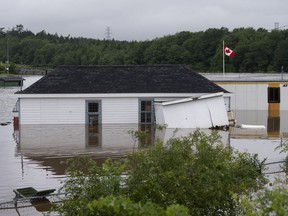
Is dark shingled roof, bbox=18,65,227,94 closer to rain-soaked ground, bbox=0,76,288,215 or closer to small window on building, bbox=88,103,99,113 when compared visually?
small window on building, bbox=88,103,99,113

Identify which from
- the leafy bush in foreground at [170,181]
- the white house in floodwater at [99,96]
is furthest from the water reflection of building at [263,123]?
the leafy bush in foreground at [170,181]

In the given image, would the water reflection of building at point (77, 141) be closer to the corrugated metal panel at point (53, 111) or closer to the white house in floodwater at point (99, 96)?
the corrugated metal panel at point (53, 111)

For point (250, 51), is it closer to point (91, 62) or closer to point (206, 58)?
point (206, 58)

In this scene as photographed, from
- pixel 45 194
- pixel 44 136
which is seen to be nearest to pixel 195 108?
pixel 44 136

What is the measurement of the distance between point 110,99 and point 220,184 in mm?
22708

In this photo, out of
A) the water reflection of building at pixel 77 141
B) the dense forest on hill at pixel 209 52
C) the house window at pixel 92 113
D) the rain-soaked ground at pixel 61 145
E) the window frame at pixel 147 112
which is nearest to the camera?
the rain-soaked ground at pixel 61 145

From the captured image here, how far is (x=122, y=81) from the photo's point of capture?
33.2 m

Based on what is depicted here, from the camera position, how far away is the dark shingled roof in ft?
105

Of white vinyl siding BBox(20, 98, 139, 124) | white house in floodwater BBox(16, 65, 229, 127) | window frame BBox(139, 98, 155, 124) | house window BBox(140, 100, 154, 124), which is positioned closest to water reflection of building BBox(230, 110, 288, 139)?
white house in floodwater BBox(16, 65, 229, 127)

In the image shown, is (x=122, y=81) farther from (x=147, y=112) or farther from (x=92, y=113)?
(x=92, y=113)

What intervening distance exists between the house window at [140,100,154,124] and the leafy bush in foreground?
2148 cm

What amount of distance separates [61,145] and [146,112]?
874cm

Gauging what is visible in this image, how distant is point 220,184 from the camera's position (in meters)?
9.69

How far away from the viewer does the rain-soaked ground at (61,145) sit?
17734 millimetres
